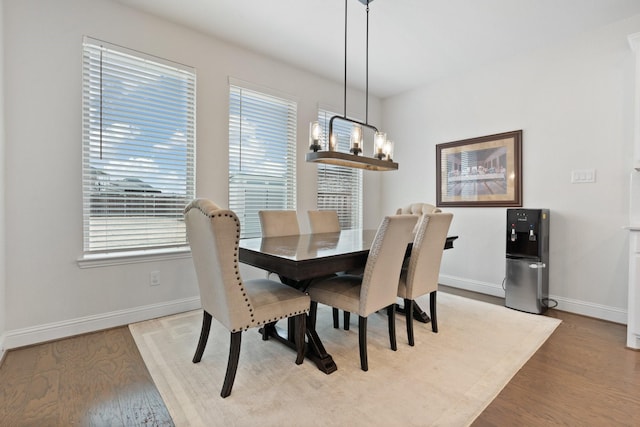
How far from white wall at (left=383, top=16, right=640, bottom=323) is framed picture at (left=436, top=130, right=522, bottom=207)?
0.09m

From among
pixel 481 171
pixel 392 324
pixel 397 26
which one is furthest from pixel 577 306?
pixel 397 26

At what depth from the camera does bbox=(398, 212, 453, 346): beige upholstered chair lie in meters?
2.29

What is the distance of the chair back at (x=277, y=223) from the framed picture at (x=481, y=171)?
2199 millimetres

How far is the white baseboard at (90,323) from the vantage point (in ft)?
7.38

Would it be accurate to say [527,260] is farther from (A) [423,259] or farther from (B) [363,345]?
(B) [363,345]

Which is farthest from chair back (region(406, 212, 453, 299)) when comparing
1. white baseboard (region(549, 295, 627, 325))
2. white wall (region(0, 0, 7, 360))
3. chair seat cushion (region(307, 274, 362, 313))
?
white wall (region(0, 0, 7, 360))

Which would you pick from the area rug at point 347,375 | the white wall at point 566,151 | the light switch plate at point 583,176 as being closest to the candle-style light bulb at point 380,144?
the area rug at point 347,375

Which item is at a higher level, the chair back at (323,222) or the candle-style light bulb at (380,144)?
the candle-style light bulb at (380,144)

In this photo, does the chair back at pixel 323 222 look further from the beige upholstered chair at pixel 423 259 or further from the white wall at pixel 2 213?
the white wall at pixel 2 213

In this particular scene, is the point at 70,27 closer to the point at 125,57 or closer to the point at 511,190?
the point at 125,57

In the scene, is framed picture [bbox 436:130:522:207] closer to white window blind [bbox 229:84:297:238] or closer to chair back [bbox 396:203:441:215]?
chair back [bbox 396:203:441:215]

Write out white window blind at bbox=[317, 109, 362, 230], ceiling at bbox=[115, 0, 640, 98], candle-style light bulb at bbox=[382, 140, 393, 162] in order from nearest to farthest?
ceiling at bbox=[115, 0, 640, 98]
candle-style light bulb at bbox=[382, 140, 393, 162]
white window blind at bbox=[317, 109, 362, 230]

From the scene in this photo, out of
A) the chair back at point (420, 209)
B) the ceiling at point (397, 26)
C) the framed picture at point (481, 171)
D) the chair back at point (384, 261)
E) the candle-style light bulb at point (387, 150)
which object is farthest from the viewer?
the framed picture at point (481, 171)

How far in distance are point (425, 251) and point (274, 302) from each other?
4.01 feet
